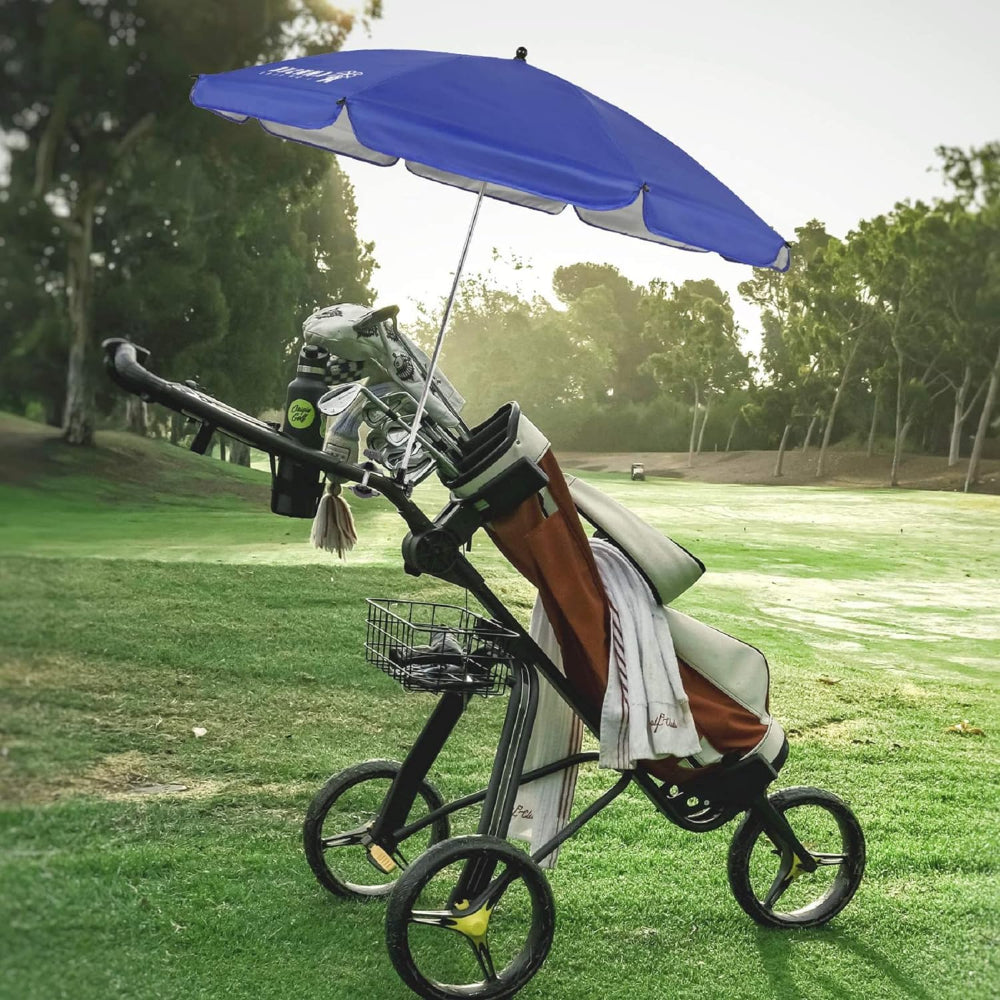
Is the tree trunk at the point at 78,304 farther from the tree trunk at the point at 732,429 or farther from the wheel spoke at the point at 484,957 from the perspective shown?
the tree trunk at the point at 732,429

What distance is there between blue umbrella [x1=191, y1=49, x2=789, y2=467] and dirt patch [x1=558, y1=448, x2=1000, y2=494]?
94.5ft

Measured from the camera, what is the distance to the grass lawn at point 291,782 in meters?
1.66

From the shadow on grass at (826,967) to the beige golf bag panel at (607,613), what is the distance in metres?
0.56

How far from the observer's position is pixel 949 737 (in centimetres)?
521

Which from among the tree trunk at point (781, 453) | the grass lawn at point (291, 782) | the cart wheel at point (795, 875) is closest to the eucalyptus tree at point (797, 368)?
the tree trunk at point (781, 453)

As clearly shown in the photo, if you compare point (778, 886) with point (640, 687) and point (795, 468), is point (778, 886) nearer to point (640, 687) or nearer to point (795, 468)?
point (640, 687)

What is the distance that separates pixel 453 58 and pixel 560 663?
1.47 metres

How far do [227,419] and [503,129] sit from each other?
2.75 feet

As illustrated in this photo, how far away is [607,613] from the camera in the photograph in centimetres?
248

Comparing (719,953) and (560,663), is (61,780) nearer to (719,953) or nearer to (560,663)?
(560,663)

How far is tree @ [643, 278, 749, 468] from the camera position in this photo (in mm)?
36312

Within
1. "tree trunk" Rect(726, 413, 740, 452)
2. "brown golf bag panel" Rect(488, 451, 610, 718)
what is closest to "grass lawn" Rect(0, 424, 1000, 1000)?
"brown golf bag panel" Rect(488, 451, 610, 718)

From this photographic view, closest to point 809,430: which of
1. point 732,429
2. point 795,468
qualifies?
point 795,468

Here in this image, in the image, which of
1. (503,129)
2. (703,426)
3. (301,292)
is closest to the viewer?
(503,129)
